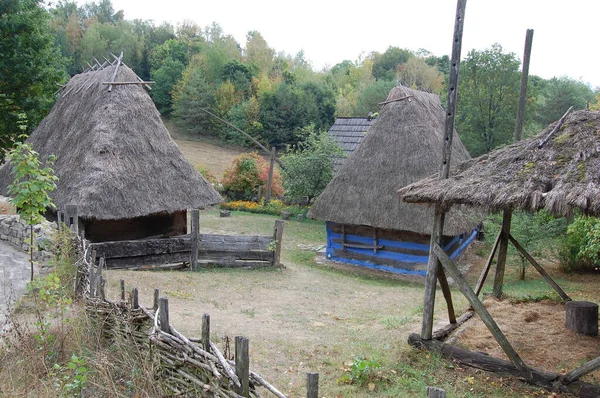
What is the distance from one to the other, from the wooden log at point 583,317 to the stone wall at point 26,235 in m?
8.74

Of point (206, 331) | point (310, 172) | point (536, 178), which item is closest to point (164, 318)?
point (206, 331)

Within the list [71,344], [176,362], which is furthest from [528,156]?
[71,344]

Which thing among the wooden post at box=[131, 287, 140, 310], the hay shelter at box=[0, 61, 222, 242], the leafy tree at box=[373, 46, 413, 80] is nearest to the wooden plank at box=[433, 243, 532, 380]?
the wooden post at box=[131, 287, 140, 310]

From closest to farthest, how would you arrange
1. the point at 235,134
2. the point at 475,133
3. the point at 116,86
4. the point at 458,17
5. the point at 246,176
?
the point at 458,17 → the point at 116,86 → the point at 475,133 → the point at 246,176 → the point at 235,134

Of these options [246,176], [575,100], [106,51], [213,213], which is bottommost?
[213,213]

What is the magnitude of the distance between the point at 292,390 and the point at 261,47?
50.7m

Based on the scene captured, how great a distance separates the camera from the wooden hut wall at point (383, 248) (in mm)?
14070

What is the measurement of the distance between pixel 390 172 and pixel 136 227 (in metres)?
7.41

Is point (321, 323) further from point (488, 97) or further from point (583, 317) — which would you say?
point (488, 97)

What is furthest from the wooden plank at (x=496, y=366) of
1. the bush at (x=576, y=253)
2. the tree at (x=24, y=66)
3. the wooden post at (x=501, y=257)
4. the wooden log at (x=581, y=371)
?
the tree at (x=24, y=66)

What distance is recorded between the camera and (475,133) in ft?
77.7

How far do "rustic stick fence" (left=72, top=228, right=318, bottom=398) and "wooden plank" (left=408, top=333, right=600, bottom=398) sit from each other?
2684mm

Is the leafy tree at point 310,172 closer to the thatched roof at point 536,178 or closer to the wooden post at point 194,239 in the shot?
the wooden post at point 194,239

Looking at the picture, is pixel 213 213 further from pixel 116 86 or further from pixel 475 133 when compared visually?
pixel 475 133
